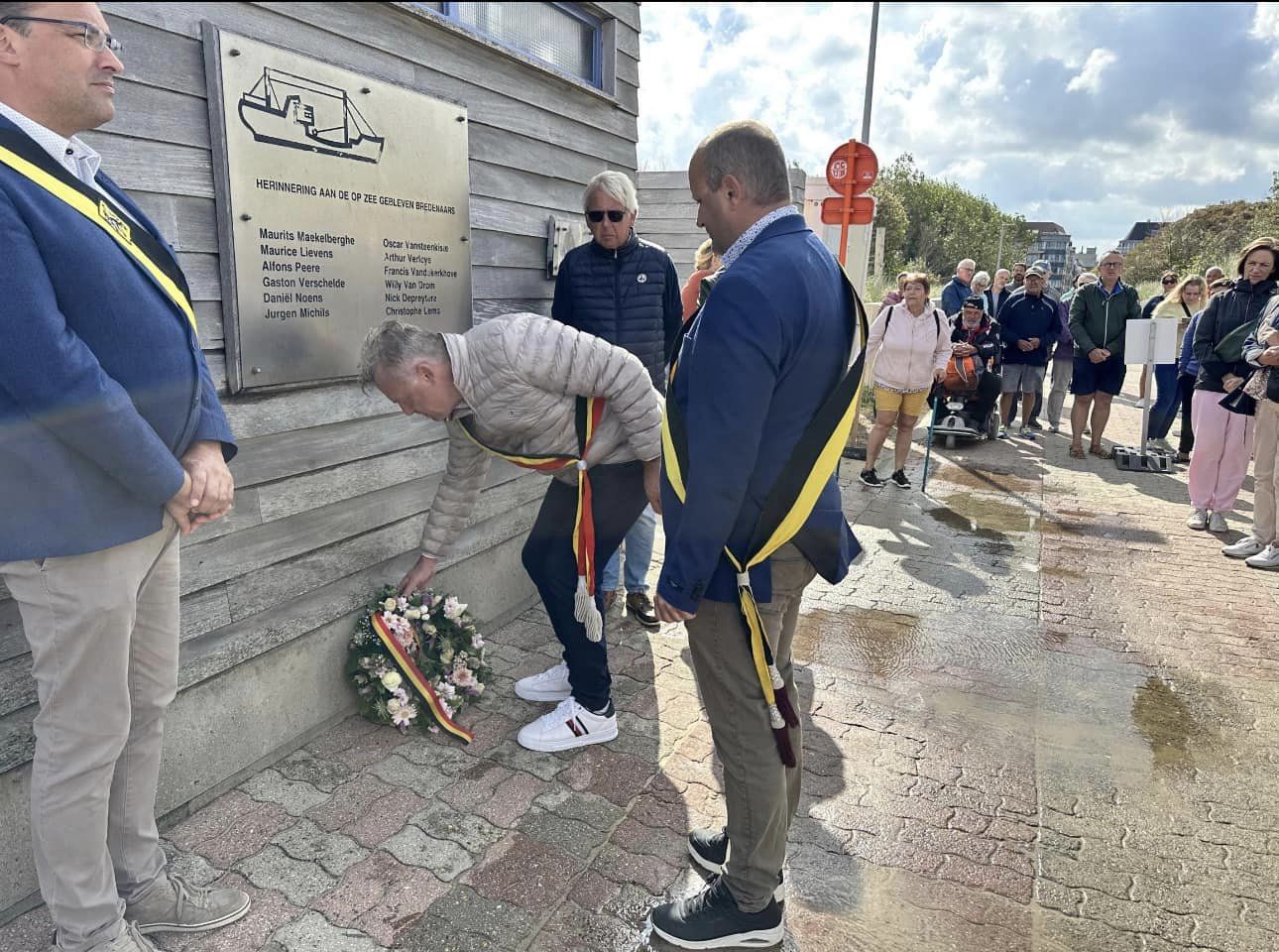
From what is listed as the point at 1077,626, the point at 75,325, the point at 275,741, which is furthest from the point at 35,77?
the point at 1077,626

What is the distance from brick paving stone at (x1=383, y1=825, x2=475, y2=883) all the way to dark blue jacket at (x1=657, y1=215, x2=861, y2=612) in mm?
1221

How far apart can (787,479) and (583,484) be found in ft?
3.72

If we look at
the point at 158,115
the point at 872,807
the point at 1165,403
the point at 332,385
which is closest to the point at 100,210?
the point at 158,115

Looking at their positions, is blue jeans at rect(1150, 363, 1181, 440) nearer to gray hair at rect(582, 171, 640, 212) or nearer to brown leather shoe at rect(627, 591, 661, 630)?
brown leather shoe at rect(627, 591, 661, 630)

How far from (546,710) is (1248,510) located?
6552mm

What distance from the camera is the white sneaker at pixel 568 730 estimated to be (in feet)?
10.4

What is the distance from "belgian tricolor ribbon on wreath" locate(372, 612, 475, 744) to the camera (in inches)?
128

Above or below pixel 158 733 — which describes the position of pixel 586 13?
above

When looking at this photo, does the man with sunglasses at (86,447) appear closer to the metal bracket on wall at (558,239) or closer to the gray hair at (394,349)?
the gray hair at (394,349)

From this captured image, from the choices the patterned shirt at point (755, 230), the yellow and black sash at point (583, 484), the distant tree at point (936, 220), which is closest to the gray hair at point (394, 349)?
the yellow and black sash at point (583, 484)

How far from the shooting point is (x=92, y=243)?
1784 millimetres

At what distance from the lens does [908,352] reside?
7.02m

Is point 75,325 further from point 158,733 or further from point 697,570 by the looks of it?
point 697,570

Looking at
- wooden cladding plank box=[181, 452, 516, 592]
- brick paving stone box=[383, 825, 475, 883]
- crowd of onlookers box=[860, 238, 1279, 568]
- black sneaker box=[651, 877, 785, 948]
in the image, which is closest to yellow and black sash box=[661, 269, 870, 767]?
black sneaker box=[651, 877, 785, 948]
